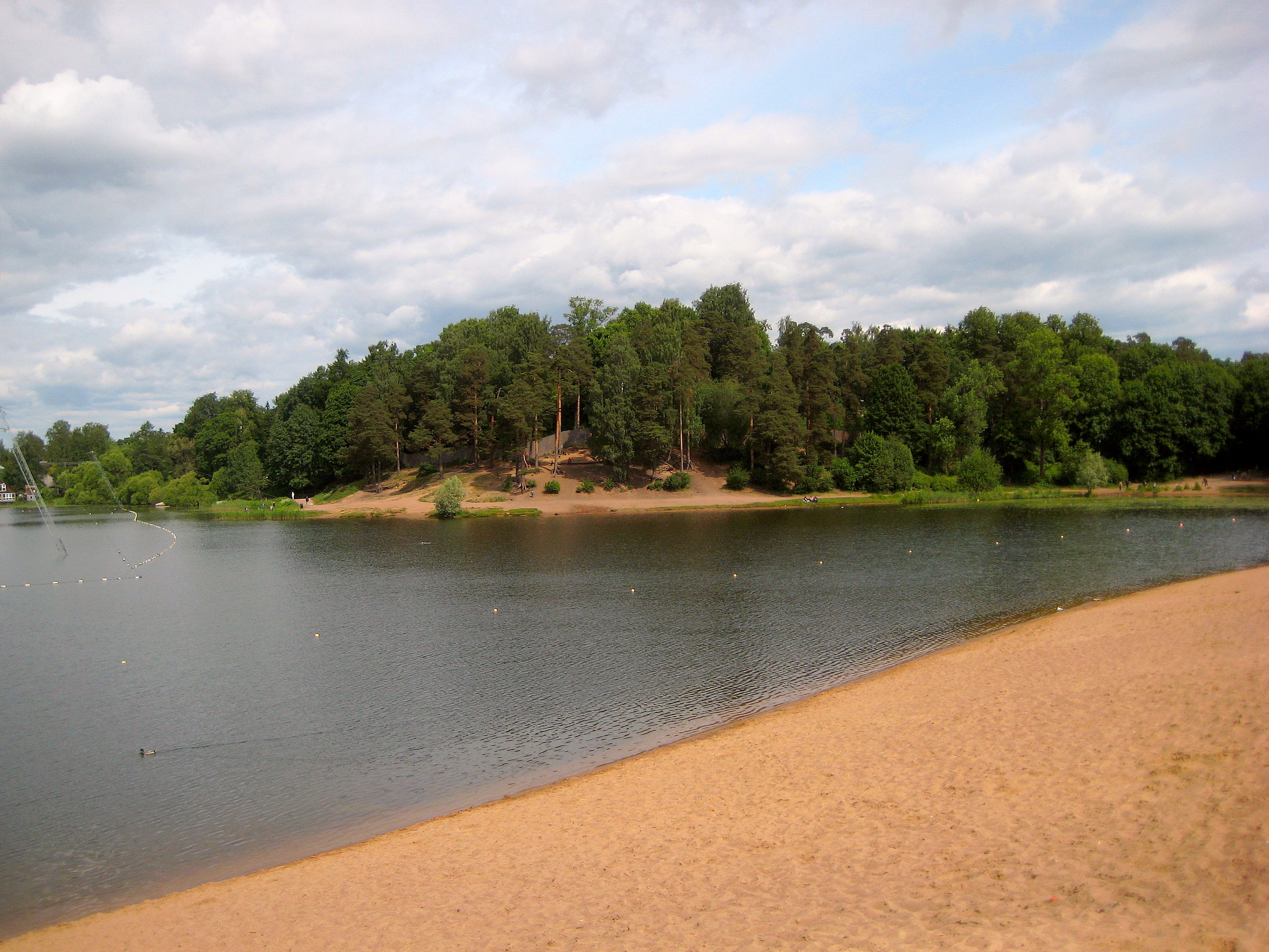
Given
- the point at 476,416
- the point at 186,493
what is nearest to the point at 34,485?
the point at 476,416

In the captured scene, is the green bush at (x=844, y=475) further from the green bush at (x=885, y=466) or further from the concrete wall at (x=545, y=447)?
the concrete wall at (x=545, y=447)

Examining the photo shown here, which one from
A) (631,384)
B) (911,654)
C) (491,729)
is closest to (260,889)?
(491,729)

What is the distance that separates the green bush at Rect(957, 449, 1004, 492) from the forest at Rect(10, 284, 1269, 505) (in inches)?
7.3

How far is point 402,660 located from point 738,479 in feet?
212

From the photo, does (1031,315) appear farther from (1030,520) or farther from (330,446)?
(330,446)

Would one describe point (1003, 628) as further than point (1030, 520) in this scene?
No

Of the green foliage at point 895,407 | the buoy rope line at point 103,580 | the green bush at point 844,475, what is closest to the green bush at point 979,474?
the green foliage at point 895,407

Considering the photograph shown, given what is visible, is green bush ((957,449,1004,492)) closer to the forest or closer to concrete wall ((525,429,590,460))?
the forest

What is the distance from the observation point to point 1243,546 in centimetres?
4297

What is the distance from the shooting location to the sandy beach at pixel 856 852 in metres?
8.29

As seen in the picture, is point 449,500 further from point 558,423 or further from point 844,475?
point 844,475

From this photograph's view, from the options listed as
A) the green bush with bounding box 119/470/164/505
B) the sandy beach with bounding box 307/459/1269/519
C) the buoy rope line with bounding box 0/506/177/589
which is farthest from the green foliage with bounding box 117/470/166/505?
the buoy rope line with bounding box 0/506/177/589

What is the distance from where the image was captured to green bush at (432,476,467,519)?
7831cm

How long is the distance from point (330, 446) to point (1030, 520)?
80795 millimetres
